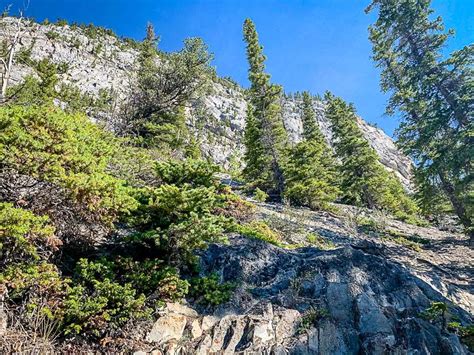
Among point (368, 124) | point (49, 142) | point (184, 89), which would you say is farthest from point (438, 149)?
point (368, 124)

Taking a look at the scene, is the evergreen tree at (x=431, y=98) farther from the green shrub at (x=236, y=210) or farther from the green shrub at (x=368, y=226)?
the green shrub at (x=236, y=210)

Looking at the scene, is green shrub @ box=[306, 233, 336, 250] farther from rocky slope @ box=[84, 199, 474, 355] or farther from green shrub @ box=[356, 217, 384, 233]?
green shrub @ box=[356, 217, 384, 233]

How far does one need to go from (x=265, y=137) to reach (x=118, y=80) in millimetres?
45437

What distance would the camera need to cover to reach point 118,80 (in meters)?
63.2

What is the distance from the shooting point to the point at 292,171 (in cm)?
2364

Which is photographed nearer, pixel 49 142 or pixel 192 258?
pixel 49 142

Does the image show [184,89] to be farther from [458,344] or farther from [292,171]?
[458,344]

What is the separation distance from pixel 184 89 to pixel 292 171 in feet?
28.9

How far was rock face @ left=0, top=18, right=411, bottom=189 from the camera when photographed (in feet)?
195

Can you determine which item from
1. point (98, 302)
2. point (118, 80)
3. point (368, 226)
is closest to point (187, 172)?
point (98, 302)

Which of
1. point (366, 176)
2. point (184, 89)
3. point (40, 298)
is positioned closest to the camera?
point (40, 298)

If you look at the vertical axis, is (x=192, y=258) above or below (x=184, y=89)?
below

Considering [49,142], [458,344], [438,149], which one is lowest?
[458,344]

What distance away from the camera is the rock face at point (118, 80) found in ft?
195
